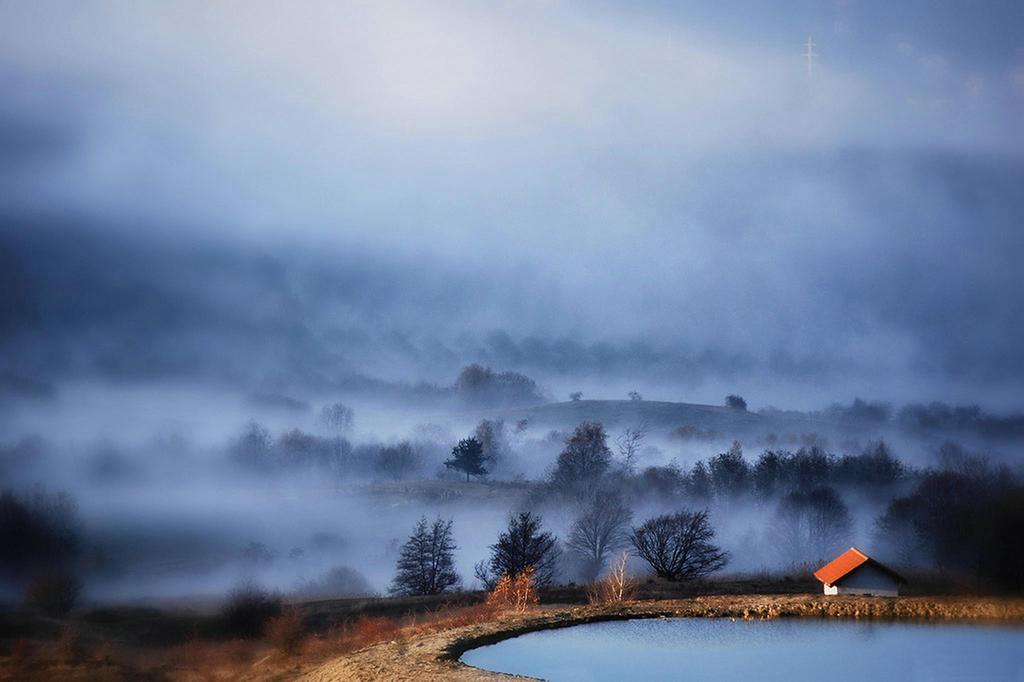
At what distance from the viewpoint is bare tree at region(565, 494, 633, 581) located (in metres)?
107

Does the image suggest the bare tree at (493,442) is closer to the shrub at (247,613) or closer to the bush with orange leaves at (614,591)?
the shrub at (247,613)

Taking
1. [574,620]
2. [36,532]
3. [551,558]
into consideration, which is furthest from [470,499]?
[574,620]

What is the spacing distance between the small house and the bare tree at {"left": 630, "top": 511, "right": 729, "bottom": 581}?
2207cm

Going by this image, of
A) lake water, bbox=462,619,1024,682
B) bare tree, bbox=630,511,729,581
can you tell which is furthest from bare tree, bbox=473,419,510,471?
lake water, bbox=462,619,1024,682

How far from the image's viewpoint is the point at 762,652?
46719 millimetres

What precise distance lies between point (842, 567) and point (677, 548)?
26111mm

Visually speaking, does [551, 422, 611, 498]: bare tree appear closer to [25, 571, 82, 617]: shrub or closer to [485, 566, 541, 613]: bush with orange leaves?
[25, 571, 82, 617]: shrub

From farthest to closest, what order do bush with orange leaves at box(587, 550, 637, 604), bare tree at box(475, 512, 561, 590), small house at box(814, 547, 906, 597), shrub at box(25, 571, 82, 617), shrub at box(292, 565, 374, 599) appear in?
shrub at box(292, 565, 374, 599)
bare tree at box(475, 512, 561, 590)
shrub at box(25, 571, 82, 617)
bush with orange leaves at box(587, 550, 637, 604)
small house at box(814, 547, 906, 597)

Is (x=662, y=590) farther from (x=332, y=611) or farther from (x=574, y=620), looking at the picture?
(x=332, y=611)

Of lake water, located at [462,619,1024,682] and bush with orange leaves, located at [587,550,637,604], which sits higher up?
bush with orange leaves, located at [587,550,637,604]

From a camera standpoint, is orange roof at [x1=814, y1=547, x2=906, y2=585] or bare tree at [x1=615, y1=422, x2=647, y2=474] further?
bare tree at [x1=615, y1=422, x2=647, y2=474]

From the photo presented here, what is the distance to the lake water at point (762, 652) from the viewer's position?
4222cm

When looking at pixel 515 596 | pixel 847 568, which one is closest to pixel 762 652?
pixel 847 568

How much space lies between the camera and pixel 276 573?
11481 centimetres
